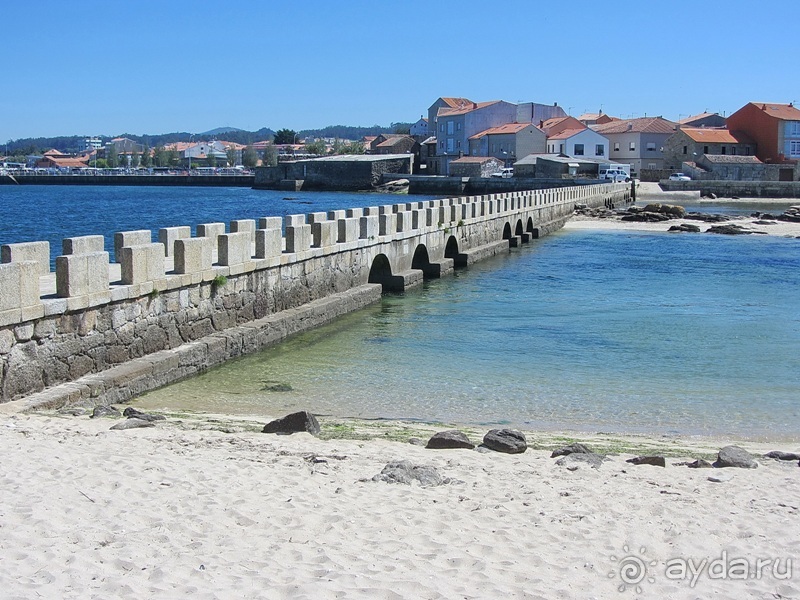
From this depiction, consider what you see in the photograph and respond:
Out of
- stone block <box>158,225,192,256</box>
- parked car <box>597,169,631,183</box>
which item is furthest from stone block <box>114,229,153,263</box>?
parked car <box>597,169,631,183</box>

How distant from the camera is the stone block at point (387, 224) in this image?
19.9 m

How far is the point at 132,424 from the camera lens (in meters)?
8.31

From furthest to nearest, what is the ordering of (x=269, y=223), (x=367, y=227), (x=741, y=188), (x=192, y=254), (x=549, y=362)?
(x=741, y=188) → (x=367, y=227) → (x=269, y=223) → (x=549, y=362) → (x=192, y=254)


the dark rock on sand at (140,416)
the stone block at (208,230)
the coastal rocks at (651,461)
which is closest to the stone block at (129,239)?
the stone block at (208,230)

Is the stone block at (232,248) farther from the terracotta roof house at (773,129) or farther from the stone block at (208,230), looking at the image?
the terracotta roof house at (773,129)

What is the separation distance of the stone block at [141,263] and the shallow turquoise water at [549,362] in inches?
54.6

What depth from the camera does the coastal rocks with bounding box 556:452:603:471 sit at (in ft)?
24.7

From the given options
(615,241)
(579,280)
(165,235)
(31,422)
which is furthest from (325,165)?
(31,422)

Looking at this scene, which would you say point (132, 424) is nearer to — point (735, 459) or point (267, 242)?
point (735, 459)

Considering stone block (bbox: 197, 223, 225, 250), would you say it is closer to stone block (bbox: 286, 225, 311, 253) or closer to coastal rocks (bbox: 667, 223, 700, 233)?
stone block (bbox: 286, 225, 311, 253)

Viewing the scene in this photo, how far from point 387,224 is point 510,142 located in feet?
248

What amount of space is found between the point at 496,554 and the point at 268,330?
8946 millimetres

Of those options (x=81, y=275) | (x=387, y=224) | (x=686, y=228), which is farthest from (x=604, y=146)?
(x=81, y=275)

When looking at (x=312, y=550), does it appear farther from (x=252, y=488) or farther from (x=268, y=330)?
(x=268, y=330)
